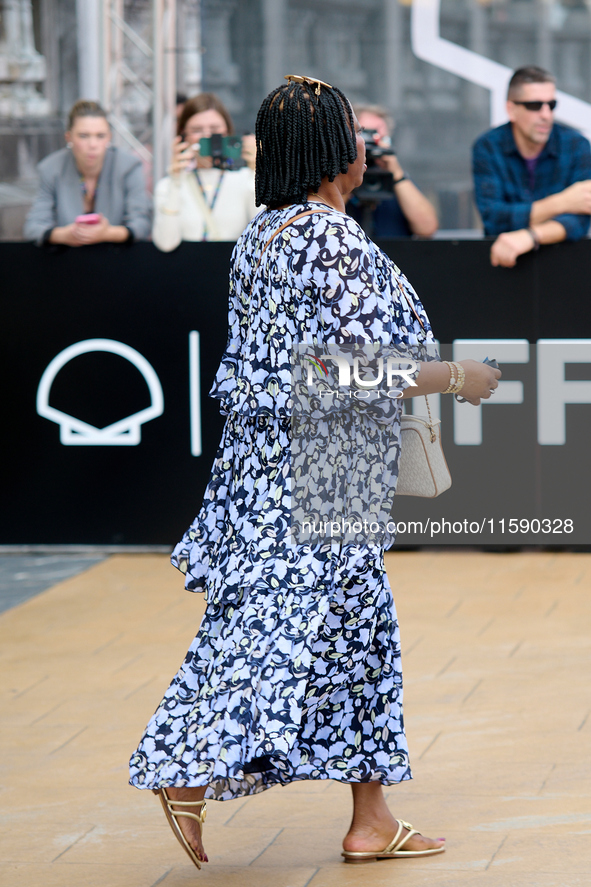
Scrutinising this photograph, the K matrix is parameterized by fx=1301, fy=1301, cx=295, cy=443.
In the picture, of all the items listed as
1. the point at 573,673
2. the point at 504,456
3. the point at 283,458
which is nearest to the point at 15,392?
the point at 504,456

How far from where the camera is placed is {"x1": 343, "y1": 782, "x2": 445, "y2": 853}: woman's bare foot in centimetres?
317

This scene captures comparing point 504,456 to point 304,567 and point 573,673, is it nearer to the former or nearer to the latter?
point 573,673

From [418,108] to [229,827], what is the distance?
7629mm

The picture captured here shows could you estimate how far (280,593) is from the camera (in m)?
2.97

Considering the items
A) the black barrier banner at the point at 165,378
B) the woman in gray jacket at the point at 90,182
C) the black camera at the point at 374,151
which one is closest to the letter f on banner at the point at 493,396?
the black barrier banner at the point at 165,378

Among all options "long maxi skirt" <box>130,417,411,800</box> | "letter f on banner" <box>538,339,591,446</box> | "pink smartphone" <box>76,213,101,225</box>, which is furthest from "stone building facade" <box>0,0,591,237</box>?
"long maxi skirt" <box>130,417,411,800</box>

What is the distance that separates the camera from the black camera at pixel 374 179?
661 centimetres

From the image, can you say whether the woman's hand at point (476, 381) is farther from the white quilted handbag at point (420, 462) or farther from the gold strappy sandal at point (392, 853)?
the gold strappy sandal at point (392, 853)

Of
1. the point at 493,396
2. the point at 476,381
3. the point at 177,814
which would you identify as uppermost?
the point at 476,381

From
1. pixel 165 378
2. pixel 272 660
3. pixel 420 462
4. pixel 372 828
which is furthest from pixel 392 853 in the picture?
pixel 165 378

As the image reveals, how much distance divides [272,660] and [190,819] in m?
0.43

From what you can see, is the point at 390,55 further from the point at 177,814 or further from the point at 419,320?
the point at 177,814

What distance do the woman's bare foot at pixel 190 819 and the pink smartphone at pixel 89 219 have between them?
4076 mm

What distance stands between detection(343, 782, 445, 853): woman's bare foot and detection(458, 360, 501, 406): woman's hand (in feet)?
3.20
